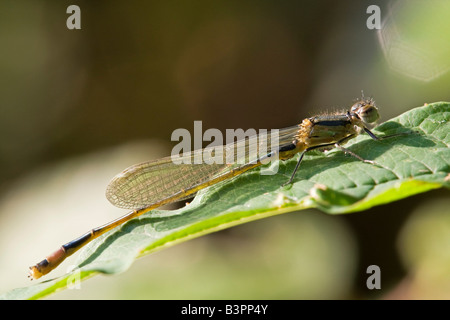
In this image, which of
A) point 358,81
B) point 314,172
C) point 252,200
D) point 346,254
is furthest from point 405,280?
point 358,81

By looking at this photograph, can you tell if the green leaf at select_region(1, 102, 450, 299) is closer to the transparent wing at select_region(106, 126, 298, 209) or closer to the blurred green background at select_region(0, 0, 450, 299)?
the transparent wing at select_region(106, 126, 298, 209)

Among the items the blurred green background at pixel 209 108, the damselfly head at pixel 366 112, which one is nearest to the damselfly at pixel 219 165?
the damselfly head at pixel 366 112

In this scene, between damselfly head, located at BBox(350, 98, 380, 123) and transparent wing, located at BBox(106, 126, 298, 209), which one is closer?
damselfly head, located at BBox(350, 98, 380, 123)

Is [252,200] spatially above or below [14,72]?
below

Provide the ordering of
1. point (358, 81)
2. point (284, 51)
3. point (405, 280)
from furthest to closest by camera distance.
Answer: point (284, 51) < point (358, 81) < point (405, 280)

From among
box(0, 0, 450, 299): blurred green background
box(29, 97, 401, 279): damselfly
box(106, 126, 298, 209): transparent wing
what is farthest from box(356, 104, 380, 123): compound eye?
box(0, 0, 450, 299): blurred green background

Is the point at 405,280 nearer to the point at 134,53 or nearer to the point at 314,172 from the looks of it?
the point at 314,172

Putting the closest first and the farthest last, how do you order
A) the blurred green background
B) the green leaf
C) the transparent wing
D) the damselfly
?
the green leaf
the damselfly
the transparent wing
the blurred green background
